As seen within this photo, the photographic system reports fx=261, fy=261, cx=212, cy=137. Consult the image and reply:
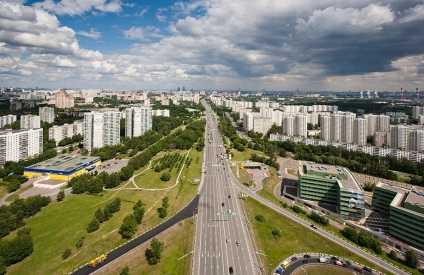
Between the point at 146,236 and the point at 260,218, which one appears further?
the point at 260,218

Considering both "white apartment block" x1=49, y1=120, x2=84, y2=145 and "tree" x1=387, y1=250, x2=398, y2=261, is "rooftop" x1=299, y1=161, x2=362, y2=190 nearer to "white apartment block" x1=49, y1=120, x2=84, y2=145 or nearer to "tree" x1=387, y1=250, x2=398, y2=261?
"tree" x1=387, y1=250, x2=398, y2=261

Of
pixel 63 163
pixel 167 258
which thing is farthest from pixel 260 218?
pixel 63 163

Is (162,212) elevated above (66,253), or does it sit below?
above

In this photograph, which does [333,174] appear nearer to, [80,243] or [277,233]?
[277,233]

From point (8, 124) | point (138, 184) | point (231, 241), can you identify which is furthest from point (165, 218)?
point (8, 124)

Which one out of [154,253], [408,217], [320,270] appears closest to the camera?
[320,270]

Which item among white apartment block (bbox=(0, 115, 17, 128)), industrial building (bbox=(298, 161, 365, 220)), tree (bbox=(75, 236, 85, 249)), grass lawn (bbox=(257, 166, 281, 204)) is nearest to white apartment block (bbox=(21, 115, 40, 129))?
white apartment block (bbox=(0, 115, 17, 128))
